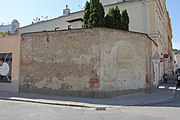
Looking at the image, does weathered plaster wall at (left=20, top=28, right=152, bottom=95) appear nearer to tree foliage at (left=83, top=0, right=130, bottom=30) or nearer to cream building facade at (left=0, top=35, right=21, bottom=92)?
cream building facade at (left=0, top=35, right=21, bottom=92)

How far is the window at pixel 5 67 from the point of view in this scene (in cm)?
1749

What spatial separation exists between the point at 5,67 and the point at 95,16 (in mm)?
7981

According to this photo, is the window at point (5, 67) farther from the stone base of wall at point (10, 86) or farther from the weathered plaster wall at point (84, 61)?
the weathered plaster wall at point (84, 61)

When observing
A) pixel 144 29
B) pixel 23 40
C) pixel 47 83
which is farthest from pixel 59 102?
pixel 144 29

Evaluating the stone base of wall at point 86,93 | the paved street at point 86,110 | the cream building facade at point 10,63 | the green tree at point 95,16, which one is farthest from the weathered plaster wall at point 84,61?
the paved street at point 86,110

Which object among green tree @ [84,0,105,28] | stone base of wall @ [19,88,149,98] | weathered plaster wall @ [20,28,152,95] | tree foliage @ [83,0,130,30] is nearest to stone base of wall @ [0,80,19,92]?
weathered plaster wall @ [20,28,152,95]

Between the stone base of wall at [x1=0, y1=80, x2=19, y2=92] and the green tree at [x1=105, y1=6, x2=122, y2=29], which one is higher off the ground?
the green tree at [x1=105, y1=6, x2=122, y2=29]

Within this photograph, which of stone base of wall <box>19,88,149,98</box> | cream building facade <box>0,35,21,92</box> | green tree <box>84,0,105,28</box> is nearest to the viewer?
stone base of wall <box>19,88,149,98</box>

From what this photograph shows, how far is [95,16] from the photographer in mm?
15539

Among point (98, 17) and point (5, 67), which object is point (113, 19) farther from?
point (5, 67)

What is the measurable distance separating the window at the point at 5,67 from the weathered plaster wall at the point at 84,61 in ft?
4.76

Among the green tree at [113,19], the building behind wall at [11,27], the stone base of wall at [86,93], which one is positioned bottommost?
the stone base of wall at [86,93]

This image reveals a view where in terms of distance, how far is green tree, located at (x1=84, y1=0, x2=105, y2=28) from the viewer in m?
15.5

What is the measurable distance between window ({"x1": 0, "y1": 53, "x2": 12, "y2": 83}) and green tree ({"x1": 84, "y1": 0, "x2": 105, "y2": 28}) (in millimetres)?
6580
